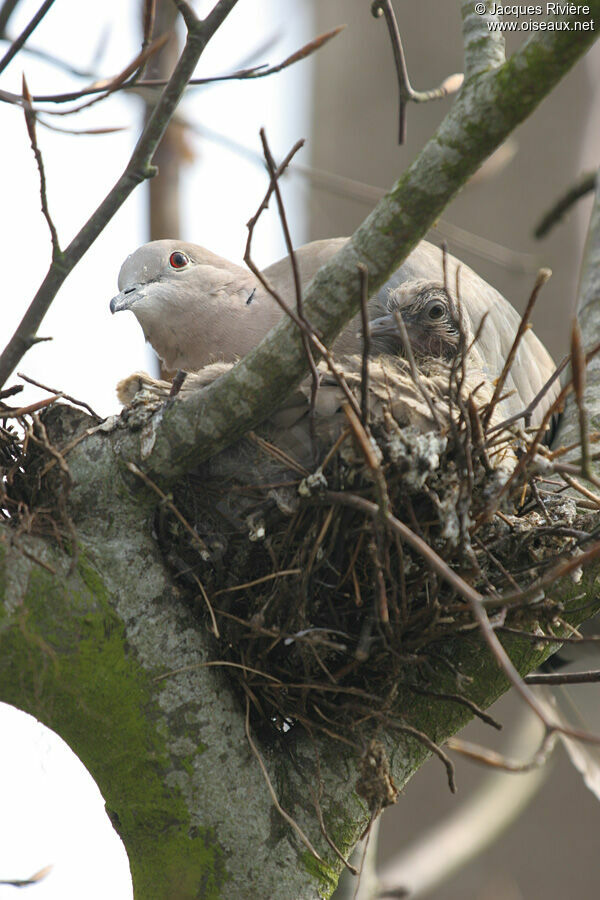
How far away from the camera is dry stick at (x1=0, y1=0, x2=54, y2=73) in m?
2.12

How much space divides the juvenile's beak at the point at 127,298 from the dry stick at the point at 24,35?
45.3 inches

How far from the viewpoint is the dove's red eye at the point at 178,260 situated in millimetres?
3412

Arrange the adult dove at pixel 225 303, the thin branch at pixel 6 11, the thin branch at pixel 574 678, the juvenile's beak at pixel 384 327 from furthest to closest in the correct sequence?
the adult dove at pixel 225 303 < the juvenile's beak at pixel 384 327 < the thin branch at pixel 6 11 < the thin branch at pixel 574 678

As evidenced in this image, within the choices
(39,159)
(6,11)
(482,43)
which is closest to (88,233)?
(39,159)

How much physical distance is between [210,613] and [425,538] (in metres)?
0.51

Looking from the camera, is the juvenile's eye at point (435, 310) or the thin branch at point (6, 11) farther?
the juvenile's eye at point (435, 310)

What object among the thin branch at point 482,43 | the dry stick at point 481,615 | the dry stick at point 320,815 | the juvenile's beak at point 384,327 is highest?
the thin branch at point 482,43

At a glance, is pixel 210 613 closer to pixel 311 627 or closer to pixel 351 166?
pixel 311 627

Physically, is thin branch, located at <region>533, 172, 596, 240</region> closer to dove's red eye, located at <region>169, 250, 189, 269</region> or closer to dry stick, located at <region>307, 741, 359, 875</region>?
dove's red eye, located at <region>169, 250, 189, 269</region>

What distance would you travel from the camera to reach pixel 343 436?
2.07m

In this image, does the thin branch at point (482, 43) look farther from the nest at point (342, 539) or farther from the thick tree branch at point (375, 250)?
the nest at point (342, 539)

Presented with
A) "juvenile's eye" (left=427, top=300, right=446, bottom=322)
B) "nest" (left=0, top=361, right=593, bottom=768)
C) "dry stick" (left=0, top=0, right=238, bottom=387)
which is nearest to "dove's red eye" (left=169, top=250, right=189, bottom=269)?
"juvenile's eye" (left=427, top=300, right=446, bottom=322)

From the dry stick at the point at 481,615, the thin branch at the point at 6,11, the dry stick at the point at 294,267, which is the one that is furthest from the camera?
the thin branch at the point at 6,11

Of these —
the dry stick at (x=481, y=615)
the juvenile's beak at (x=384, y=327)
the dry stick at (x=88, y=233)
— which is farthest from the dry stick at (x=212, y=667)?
the juvenile's beak at (x=384, y=327)
